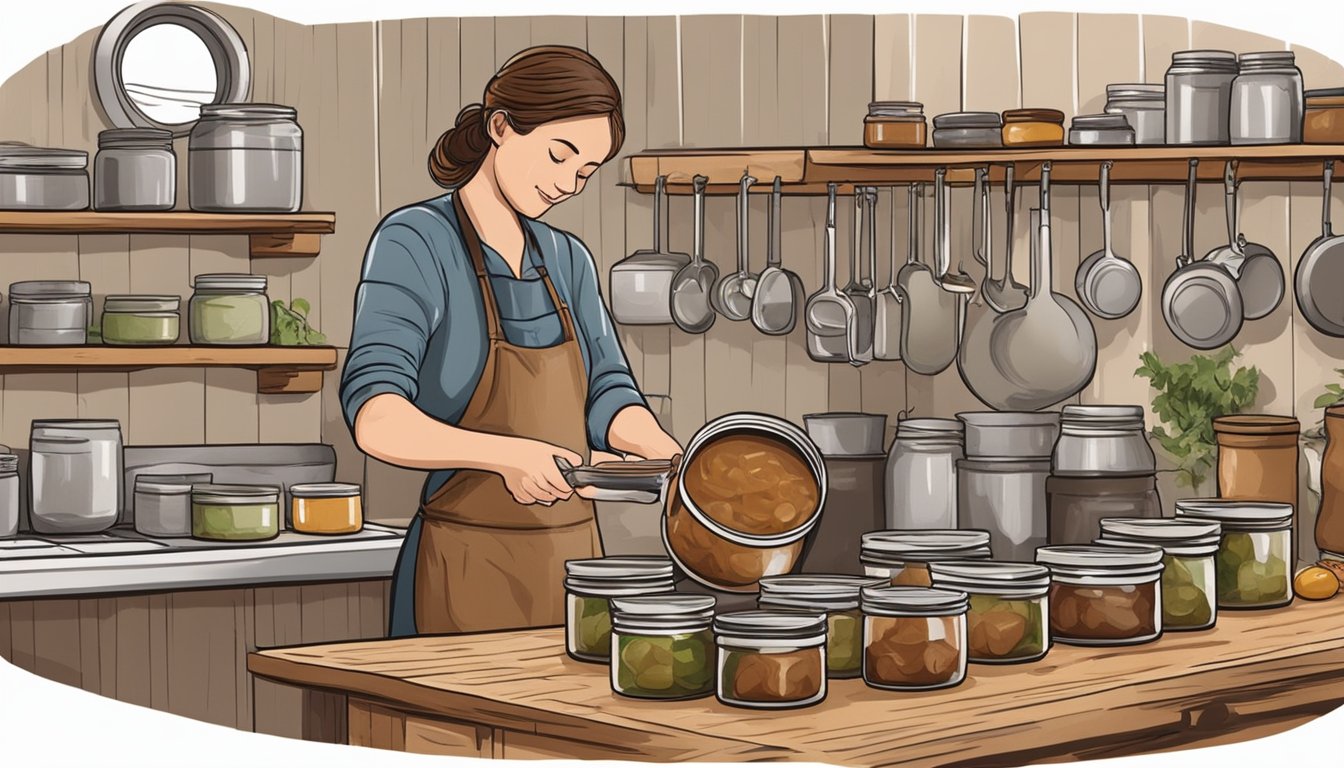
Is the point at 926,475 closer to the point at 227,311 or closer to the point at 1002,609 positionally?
the point at 1002,609

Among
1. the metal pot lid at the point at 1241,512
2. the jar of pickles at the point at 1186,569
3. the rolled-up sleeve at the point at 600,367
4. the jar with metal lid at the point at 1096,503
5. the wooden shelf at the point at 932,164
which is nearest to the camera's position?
the jar of pickles at the point at 1186,569

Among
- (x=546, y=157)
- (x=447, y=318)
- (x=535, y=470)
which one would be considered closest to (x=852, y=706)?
(x=535, y=470)

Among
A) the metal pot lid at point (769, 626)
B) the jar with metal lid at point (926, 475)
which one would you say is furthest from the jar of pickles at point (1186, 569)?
the metal pot lid at point (769, 626)

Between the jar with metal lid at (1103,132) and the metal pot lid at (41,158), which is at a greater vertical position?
the jar with metal lid at (1103,132)

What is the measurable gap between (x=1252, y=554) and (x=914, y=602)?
2.54 ft

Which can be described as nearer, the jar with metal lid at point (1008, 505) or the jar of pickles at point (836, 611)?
the jar of pickles at point (836, 611)

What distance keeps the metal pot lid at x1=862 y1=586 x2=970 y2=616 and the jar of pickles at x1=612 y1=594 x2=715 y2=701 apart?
0.19 metres

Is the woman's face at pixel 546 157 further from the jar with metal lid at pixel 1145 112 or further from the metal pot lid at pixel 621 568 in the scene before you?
the jar with metal lid at pixel 1145 112

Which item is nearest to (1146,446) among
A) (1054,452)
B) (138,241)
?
(1054,452)

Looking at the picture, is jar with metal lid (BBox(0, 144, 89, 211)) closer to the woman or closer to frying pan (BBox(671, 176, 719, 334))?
the woman

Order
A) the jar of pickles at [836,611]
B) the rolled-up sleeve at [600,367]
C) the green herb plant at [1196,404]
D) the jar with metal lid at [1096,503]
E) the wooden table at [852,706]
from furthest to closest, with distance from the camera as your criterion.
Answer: the green herb plant at [1196,404]
the rolled-up sleeve at [600,367]
the jar with metal lid at [1096,503]
the jar of pickles at [836,611]
the wooden table at [852,706]

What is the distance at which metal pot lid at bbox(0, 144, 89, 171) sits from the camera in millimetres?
3102

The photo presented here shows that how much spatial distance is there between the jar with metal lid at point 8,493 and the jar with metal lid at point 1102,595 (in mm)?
1918

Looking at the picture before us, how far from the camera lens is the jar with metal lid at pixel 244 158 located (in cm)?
313
